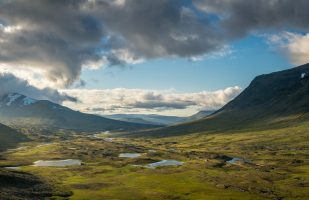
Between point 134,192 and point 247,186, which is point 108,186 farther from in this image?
point 247,186

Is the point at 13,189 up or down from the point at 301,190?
up

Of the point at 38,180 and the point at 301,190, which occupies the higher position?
the point at 38,180

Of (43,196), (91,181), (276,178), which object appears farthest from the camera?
(276,178)

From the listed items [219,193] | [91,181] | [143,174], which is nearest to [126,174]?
[143,174]

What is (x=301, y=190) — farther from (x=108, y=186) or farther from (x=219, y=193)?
(x=108, y=186)

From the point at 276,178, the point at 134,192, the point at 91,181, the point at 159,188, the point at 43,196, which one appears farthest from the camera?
the point at 276,178

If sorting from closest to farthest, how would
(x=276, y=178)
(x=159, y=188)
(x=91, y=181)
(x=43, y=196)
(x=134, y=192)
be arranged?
(x=43, y=196), (x=134, y=192), (x=159, y=188), (x=91, y=181), (x=276, y=178)

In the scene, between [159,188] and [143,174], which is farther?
[143,174]

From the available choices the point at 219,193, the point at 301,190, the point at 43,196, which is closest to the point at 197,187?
the point at 219,193

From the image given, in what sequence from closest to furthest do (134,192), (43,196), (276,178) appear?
(43,196), (134,192), (276,178)
